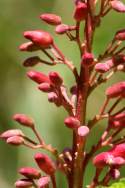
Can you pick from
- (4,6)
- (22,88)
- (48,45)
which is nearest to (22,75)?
(22,88)

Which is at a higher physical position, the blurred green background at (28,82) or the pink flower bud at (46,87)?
the blurred green background at (28,82)

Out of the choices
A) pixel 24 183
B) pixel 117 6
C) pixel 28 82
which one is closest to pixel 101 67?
pixel 117 6

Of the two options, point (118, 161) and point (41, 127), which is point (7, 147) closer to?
point (41, 127)

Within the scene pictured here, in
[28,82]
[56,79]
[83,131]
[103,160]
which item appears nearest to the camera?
[83,131]

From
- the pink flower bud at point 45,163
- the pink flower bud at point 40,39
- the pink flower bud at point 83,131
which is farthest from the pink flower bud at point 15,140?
the pink flower bud at point 40,39

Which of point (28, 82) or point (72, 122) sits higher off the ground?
point (28, 82)

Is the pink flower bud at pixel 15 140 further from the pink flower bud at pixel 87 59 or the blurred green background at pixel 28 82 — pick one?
the blurred green background at pixel 28 82

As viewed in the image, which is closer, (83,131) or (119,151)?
(83,131)

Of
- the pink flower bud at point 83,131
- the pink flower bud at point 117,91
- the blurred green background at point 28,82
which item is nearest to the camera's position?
the pink flower bud at point 83,131

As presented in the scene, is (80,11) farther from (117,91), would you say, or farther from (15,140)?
(15,140)
